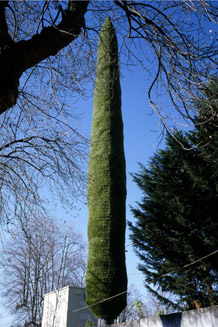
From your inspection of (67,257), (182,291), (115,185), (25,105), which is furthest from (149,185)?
(67,257)

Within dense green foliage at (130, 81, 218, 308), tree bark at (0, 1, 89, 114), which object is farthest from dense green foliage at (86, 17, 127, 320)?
tree bark at (0, 1, 89, 114)

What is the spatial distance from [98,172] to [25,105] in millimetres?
5133

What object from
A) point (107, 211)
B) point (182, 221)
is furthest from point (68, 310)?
point (182, 221)

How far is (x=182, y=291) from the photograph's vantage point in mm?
8320

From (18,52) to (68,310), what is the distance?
13.7 m

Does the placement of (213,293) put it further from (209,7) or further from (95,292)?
(209,7)

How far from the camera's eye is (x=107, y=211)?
31.0 ft

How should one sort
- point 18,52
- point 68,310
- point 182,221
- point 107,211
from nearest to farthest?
point 18,52 → point 182,221 → point 107,211 → point 68,310

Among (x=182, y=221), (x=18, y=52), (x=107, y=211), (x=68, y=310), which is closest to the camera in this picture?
(x=18, y=52)

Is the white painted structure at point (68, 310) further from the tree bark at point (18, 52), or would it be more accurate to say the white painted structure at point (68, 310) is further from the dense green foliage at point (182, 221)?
the tree bark at point (18, 52)

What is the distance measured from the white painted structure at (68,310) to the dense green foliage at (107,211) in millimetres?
5195

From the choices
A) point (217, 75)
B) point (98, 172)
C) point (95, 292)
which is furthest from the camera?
point (98, 172)

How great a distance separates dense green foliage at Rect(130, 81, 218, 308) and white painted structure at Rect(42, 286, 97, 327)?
19.1ft

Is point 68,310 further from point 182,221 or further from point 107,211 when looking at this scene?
point 182,221
